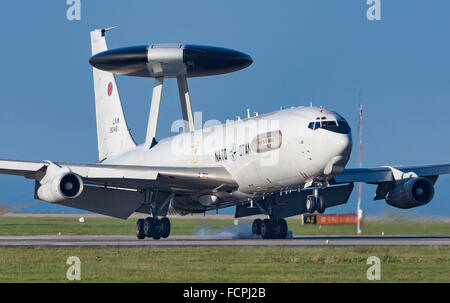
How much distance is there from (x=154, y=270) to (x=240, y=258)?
16.6 feet

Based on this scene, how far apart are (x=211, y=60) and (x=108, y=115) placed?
422 inches

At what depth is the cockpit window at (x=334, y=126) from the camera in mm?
36969

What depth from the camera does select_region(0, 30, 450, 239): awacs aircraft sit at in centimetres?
3794

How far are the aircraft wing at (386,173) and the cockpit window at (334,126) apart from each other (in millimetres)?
8096

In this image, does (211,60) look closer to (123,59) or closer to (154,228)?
(123,59)

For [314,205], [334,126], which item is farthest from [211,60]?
[314,205]

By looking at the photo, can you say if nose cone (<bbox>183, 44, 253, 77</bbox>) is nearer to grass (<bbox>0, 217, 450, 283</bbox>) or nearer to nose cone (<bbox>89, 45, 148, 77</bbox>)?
nose cone (<bbox>89, 45, 148, 77</bbox>)

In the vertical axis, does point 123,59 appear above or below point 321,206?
above

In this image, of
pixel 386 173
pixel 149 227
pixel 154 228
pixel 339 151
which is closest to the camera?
pixel 339 151

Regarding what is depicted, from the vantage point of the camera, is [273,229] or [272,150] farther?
[273,229]

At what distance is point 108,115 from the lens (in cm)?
6059

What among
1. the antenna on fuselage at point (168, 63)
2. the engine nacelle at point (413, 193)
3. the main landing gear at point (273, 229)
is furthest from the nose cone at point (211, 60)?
the engine nacelle at point (413, 193)

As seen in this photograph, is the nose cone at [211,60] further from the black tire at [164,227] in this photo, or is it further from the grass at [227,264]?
the grass at [227,264]
